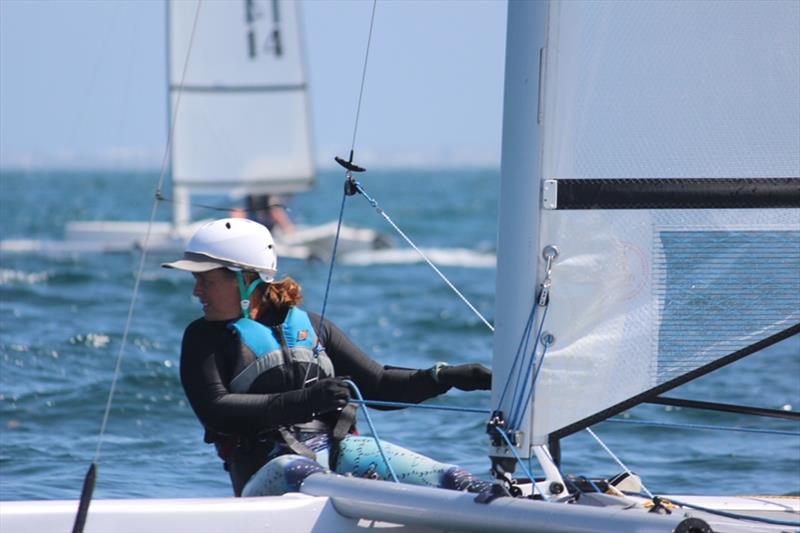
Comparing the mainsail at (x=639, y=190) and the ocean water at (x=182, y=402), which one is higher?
the mainsail at (x=639, y=190)

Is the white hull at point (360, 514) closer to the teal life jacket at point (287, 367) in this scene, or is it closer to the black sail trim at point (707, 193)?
the teal life jacket at point (287, 367)

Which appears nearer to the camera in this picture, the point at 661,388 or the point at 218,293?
the point at 661,388

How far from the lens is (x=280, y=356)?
2.97 meters

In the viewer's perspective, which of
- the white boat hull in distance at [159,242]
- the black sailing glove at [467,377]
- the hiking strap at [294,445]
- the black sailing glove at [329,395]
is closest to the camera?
the black sailing glove at [329,395]

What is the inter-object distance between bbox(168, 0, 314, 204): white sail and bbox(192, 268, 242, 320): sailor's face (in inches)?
466

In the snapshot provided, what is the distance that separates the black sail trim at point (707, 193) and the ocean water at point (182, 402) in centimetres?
191

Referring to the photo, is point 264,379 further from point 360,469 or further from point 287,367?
point 360,469

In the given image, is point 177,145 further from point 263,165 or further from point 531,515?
point 531,515

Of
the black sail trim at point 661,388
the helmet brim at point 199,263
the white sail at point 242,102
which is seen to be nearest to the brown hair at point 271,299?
the helmet brim at point 199,263

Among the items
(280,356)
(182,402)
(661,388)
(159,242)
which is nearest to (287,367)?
(280,356)

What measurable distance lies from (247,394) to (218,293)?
0.79ft

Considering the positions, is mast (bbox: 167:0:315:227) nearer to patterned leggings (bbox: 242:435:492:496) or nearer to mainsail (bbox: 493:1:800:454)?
patterned leggings (bbox: 242:435:492:496)

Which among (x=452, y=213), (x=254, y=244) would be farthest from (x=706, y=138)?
(x=452, y=213)

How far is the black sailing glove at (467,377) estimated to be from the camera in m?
3.06
